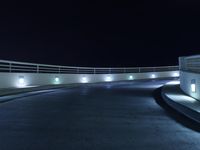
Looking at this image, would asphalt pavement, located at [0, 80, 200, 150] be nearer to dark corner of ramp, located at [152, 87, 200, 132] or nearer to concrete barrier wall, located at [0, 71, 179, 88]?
dark corner of ramp, located at [152, 87, 200, 132]

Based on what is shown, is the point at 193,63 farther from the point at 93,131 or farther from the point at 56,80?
the point at 56,80

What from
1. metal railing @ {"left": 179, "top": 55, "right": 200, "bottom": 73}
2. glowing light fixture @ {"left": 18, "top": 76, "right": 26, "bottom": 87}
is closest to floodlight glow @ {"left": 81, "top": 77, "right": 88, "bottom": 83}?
glowing light fixture @ {"left": 18, "top": 76, "right": 26, "bottom": 87}

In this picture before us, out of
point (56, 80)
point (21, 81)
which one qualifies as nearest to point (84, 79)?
point (56, 80)

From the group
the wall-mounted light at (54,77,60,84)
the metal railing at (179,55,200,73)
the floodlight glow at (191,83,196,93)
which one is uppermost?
the metal railing at (179,55,200,73)

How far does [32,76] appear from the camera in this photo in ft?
94.3

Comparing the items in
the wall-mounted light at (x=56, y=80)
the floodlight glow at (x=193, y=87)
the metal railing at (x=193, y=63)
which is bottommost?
the floodlight glow at (x=193, y=87)

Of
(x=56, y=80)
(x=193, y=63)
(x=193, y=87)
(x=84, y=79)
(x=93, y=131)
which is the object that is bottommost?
(x=93, y=131)

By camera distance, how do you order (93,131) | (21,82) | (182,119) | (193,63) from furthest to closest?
(21,82)
(193,63)
(182,119)
(93,131)

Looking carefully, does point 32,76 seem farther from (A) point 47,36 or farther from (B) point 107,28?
(B) point 107,28

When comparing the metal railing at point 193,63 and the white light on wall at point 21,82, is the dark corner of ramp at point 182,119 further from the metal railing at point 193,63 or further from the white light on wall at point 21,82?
the white light on wall at point 21,82

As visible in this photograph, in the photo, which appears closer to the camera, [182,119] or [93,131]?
[93,131]

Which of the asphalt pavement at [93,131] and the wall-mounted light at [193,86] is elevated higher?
the wall-mounted light at [193,86]

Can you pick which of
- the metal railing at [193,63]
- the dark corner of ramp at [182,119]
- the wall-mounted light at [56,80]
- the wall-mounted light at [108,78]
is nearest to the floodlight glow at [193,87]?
the metal railing at [193,63]

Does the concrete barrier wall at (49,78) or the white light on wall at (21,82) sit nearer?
the concrete barrier wall at (49,78)
